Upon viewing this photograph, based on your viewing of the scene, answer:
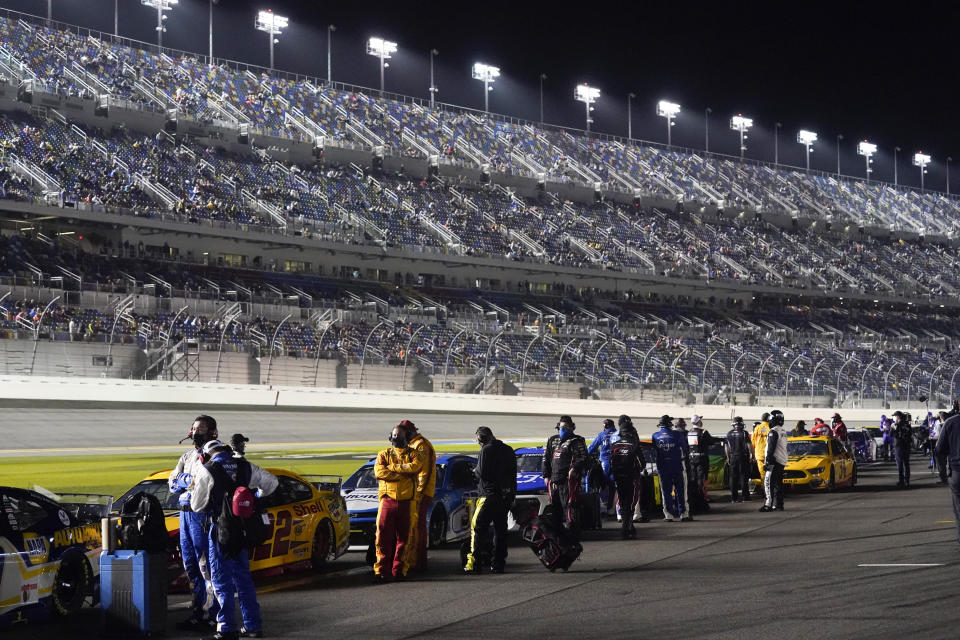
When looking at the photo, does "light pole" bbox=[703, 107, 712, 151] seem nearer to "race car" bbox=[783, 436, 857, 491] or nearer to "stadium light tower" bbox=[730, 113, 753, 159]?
"stadium light tower" bbox=[730, 113, 753, 159]

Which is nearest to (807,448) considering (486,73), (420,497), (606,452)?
(606,452)

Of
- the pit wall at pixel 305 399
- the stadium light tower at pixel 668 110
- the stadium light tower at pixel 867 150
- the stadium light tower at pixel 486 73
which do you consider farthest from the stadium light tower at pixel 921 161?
the pit wall at pixel 305 399

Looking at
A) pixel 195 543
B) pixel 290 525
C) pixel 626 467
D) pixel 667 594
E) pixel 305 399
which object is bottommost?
pixel 667 594

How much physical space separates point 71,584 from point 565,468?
606cm

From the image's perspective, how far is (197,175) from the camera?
60500 millimetres

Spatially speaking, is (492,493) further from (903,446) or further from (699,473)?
(903,446)

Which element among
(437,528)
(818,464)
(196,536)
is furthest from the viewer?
(818,464)

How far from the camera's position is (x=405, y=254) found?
210ft

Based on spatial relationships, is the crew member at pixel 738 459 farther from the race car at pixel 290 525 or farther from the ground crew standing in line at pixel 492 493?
the race car at pixel 290 525

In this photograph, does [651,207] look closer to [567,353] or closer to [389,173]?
[389,173]

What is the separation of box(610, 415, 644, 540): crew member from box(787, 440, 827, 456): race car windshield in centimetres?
1082

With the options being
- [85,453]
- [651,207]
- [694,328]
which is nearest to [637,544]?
[85,453]

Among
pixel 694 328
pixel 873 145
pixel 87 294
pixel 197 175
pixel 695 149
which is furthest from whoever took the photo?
pixel 873 145

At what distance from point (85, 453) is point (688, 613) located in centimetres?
2497
